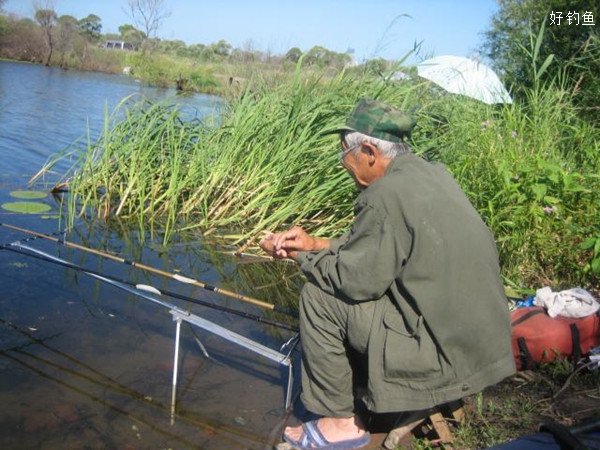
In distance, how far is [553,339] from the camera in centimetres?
299

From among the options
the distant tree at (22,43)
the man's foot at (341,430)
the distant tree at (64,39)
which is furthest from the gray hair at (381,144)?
the distant tree at (64,39)

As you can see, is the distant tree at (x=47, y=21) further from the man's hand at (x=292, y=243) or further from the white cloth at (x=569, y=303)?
the white cloth at (x=569, y=303)

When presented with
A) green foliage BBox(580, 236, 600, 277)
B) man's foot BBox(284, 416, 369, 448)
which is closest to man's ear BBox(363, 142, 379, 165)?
man's foot BBox(284, 416, 369, 448)

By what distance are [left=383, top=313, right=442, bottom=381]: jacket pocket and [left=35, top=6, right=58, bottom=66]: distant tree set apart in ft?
110

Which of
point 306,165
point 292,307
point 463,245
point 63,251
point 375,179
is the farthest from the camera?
point 306,165

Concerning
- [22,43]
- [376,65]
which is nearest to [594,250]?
[376,65]

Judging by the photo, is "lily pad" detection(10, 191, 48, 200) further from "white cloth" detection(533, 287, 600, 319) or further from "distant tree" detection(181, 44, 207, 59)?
"distant tree" detection(181, 44, 207, 59)

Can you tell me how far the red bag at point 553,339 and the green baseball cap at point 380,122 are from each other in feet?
4.62

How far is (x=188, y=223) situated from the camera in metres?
5.31

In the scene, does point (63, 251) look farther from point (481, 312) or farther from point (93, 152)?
point (481, 312)

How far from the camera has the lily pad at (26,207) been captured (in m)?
5.45

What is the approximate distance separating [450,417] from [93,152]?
14.0ft

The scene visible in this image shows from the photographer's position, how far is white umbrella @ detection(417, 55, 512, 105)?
5590 mm

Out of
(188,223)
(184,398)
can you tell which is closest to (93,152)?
(188,223)
